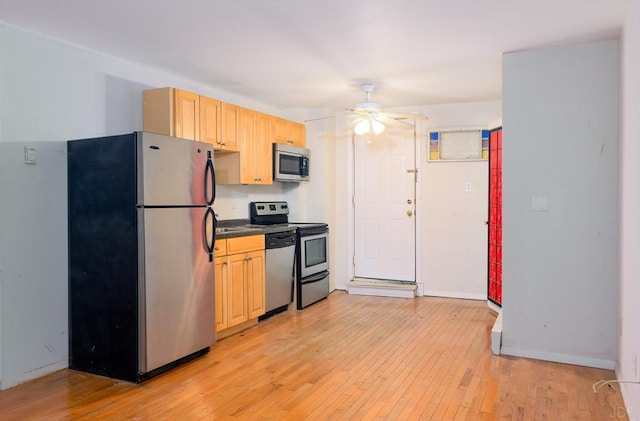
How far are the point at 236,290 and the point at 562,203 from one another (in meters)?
2.78

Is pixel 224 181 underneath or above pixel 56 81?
underneath

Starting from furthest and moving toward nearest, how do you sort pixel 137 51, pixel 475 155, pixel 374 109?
pixel 475 155, pixel 374 109, pixel 137 51

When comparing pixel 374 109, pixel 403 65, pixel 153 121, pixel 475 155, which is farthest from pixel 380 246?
pixel 153 121

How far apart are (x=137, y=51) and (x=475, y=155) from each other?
384 centimetres

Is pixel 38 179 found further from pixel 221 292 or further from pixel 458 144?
pixel 458 144

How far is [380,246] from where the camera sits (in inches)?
233

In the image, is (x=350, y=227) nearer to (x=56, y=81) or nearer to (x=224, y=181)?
(x=224, y=181)

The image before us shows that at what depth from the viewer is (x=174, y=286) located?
10.6 feet

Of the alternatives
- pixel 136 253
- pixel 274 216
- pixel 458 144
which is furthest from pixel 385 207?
pixel 136 253

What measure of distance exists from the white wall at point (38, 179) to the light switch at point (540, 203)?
343 cm

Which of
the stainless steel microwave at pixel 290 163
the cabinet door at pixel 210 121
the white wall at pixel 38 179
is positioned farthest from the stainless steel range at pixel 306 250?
the white wall at pixel 38 179

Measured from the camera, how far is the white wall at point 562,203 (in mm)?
3273

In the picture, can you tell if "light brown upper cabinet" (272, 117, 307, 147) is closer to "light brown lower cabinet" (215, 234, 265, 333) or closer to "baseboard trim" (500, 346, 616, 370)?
"light brown lower cabinet" (215, 234, 265, 333)
